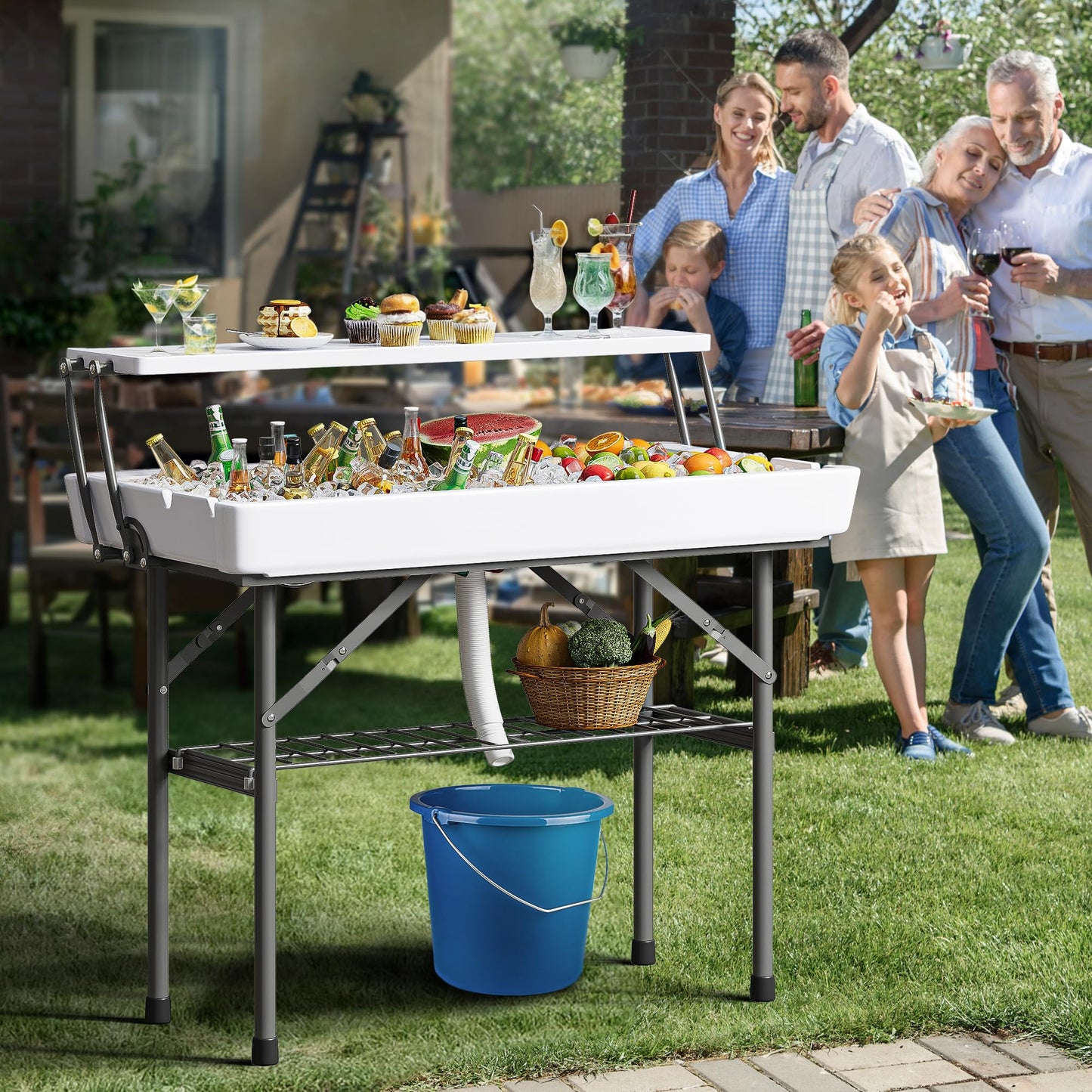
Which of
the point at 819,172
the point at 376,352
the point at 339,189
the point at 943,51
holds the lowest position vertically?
the point at 376,352

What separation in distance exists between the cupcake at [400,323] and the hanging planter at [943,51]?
10.9 feet

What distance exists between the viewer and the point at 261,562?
9.39 feet

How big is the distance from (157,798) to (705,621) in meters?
1.05

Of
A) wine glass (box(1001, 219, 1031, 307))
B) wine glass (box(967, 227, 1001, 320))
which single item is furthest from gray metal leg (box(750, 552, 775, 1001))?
wine glass (box(1001, 219, 1031, 307))

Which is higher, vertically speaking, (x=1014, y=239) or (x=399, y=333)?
(x=1014, y=239)

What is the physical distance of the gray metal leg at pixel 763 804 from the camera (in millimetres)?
3410

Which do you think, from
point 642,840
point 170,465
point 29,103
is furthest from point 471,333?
point 29,103

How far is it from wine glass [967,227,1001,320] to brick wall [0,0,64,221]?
6141mm

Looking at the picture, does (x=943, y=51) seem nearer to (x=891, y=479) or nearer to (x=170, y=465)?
(x=891, y=479)

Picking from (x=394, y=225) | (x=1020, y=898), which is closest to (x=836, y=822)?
(x=1020, y=898)

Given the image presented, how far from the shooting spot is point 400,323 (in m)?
3.20

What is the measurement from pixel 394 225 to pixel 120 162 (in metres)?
1.57

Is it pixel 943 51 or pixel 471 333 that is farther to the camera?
pixel 943 51

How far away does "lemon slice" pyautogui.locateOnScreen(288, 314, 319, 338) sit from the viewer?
10.5ft
